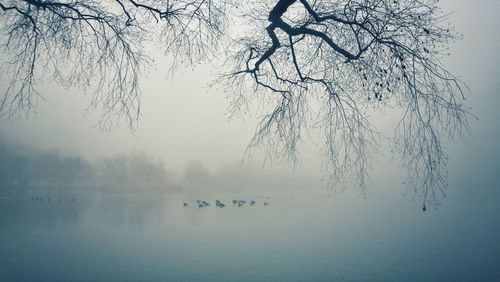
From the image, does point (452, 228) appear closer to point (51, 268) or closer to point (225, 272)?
point (225, 272)

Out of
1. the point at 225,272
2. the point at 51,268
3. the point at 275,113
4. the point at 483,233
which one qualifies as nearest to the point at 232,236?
the point at 225,272

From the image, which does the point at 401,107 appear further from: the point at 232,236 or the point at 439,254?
the point at 232,236

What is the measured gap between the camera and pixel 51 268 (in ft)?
73.9

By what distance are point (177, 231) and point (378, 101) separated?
39232 millimetres

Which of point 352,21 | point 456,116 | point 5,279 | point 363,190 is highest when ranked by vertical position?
point 352,21

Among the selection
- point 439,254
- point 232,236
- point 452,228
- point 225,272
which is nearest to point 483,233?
point 452,228

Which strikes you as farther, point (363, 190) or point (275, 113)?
point (275, 113)

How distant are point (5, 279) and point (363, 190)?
22879mm

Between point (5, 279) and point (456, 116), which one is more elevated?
point (456, 116)

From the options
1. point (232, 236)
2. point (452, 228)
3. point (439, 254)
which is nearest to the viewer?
Answer: point (439, 254)

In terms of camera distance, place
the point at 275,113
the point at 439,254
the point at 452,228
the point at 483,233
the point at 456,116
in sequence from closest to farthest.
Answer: the point at 456,116, the point at 275,113, the point at 439,254, the point at 483,233, the point at 452,228

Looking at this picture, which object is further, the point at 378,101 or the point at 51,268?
the point at 51,268

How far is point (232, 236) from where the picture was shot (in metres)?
37.8

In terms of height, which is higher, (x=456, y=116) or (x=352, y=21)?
(x=352, y=21)
